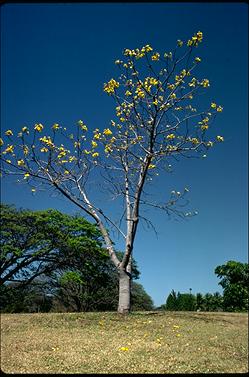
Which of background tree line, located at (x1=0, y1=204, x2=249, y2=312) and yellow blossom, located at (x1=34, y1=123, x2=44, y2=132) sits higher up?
yellow blossom, located at (x1=34, y1=123, x2=44, y2=132)

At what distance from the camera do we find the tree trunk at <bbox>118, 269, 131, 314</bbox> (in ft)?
36.0

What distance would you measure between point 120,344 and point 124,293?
4.40 m

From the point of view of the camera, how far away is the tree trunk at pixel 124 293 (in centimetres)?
1097

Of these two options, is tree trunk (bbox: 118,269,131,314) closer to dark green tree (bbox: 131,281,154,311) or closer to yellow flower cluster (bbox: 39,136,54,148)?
yellow flower cluster (bbox: 39,136,54,148)

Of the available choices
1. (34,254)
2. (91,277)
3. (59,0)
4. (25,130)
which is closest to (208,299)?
(91,277)

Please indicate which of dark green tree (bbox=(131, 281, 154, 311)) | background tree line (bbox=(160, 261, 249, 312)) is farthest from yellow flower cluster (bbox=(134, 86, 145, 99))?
dark green tree (bbox=(131, 281, 154, 311))

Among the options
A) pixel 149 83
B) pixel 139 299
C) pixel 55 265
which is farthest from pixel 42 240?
pixel 149 83

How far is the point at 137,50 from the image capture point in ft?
30.0

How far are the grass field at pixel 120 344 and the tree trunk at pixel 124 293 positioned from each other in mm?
558

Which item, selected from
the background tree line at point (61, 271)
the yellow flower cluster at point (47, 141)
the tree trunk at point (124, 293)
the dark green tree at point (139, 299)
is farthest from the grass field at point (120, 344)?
the dark green tree at point (139, 299)

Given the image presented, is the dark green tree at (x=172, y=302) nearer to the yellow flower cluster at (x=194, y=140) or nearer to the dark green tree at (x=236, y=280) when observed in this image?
the dark green tree at (x=236, y=280)

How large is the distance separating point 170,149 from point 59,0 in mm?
8431

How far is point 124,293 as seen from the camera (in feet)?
36.4

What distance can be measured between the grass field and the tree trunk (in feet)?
1.83
